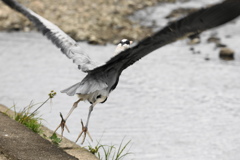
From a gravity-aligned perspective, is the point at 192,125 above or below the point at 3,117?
above

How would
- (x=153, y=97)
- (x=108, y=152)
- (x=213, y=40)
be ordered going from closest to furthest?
(x=108, y=152)
(x=153, y=97)
(x=213, y=40)

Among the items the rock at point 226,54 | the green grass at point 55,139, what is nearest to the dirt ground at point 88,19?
the rock at point 226,54

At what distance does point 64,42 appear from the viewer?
6973 mm

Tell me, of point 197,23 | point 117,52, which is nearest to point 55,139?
point 117,52

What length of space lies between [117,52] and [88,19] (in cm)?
1240

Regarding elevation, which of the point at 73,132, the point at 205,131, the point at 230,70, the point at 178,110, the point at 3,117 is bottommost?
the point at 3,117

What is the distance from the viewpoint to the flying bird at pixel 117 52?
194 inches

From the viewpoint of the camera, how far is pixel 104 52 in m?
15.5

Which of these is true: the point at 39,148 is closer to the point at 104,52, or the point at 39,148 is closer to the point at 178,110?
the point at 178,110

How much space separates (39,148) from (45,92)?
18.3 feet

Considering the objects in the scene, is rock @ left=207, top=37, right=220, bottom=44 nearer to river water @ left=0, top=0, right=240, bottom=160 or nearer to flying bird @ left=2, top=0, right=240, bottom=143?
river water @ left=0, top=0, right=240, bottom=160

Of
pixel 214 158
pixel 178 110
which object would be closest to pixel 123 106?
pixel 178 110

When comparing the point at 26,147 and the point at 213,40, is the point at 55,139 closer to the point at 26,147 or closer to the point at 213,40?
the point at 26,147

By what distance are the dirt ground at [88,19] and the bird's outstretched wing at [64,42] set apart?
29.9 feet
